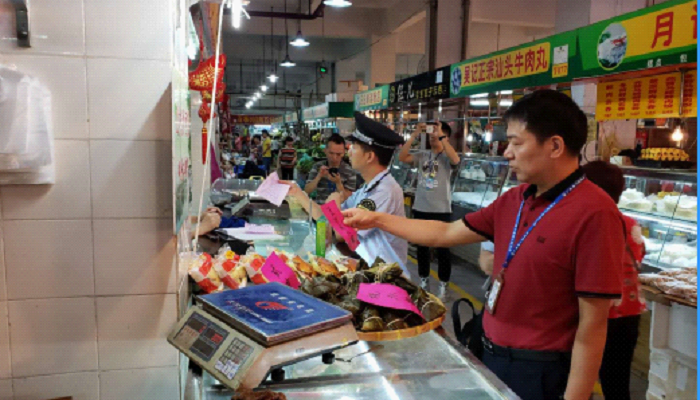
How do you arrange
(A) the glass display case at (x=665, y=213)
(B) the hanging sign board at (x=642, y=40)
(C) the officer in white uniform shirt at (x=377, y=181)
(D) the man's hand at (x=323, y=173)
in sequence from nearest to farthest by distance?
(C) the officer in white uniform shirt at (x=377, y=181) < (B) the hanging sign board at (x=642, y=40) < (A) the glass display case at (x=665, y=213) < (D) the man's hand at (x=323, y=173)

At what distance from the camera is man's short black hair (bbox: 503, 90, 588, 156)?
191cm

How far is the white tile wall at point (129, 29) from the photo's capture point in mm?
1764

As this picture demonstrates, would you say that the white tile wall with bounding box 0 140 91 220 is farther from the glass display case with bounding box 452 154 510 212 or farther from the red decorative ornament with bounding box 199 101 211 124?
the glass display case with bounding box 452 154 510 212

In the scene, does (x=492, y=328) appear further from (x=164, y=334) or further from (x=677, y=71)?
(x=677, y=71)

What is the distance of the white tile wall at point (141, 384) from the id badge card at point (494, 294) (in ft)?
4.04

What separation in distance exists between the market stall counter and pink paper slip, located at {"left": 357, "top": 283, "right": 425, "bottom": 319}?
0.16m

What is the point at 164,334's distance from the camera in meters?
1.93

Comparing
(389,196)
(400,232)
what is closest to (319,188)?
(389,196)

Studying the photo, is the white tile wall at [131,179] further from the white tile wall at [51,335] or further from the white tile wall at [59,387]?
the white tile wall at [59,387]

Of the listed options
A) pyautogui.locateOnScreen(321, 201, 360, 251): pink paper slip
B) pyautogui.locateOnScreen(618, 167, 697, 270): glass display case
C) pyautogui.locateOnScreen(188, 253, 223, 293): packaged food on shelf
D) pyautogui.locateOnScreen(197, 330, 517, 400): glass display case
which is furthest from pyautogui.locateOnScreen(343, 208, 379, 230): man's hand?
pyautogui.locateOnScreen(618, 167, 697, 270): glass display case

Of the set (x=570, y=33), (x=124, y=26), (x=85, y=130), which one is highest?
(x=570, y=33)

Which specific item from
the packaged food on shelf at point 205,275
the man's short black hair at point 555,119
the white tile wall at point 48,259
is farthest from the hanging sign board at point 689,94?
the white tile wall at point 48,259

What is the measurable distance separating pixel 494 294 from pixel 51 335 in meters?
1.63

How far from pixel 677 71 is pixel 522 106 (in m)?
3.76
